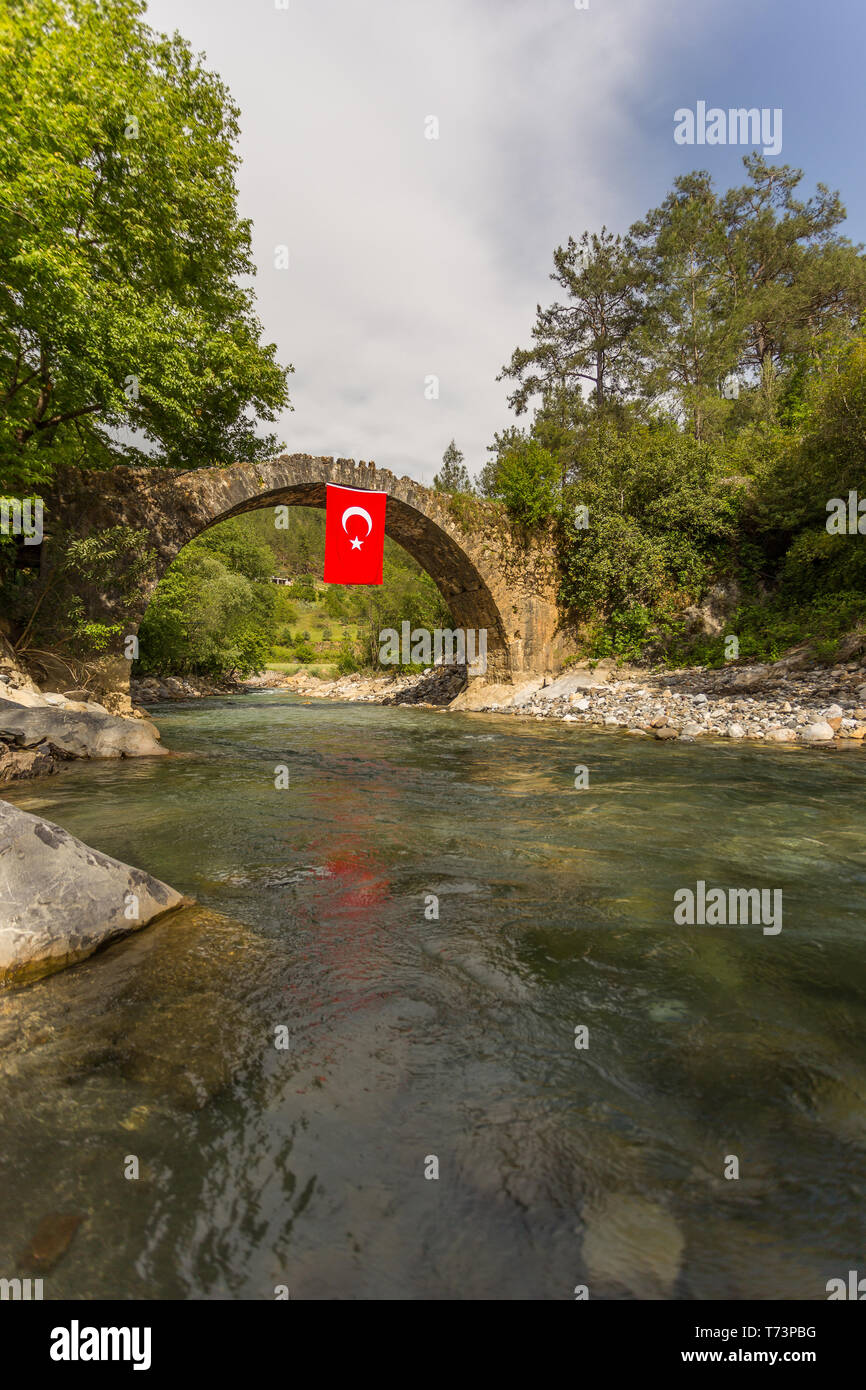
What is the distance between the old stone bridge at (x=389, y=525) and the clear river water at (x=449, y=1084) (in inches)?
385

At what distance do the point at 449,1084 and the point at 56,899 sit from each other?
→ 213cm

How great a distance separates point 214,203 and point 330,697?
52.6 ft

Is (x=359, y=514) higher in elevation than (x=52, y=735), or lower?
higher

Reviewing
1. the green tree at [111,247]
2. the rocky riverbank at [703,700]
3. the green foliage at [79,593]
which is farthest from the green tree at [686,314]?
the green foliage at [79,593]

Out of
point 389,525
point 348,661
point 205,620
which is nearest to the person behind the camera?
point 389,525

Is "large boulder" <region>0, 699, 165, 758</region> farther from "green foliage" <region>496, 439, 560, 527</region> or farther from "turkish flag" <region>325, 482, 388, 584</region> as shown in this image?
"green foliage" <region>496, 439, 560, 527</region>

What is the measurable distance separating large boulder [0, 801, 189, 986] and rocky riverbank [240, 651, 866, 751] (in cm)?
906

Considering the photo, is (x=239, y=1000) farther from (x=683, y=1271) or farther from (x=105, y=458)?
(x=105, y=458)

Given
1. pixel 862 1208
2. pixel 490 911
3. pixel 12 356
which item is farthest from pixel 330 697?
pixel 862 1208

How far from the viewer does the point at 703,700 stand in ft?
40.5

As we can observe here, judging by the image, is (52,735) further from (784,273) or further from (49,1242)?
(784,273)

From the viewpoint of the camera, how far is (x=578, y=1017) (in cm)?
245

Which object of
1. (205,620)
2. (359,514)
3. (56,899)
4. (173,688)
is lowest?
(56,899)

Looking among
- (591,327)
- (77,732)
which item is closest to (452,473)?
(591,327)
